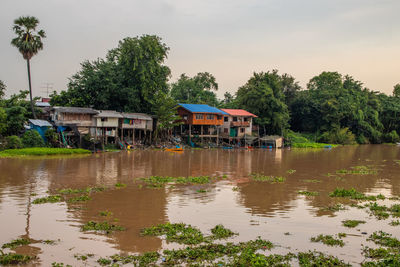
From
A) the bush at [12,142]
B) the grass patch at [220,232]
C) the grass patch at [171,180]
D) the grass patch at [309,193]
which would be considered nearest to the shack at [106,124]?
the bush at [12,142]

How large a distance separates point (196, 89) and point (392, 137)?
40.9m

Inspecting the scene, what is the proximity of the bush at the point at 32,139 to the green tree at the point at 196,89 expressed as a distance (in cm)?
3416

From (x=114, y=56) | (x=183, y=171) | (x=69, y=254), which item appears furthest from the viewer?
(x=114, y=56)

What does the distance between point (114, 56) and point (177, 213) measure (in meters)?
41.2

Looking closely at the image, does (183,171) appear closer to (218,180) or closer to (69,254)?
(218,180)

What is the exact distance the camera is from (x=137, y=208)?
14.5 m

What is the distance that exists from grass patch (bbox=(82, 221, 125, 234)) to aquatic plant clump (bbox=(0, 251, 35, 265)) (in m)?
2.55

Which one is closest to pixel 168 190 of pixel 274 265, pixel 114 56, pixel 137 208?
pixel 137 208

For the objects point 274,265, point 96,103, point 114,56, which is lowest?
point 274,265

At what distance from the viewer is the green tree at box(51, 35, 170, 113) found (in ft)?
148

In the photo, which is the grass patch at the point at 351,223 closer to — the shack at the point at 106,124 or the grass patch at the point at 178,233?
the grass patch at the point at 178,233

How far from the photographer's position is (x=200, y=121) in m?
50.2

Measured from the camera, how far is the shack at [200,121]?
4997cm

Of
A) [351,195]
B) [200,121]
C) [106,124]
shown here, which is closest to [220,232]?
[351,195]
